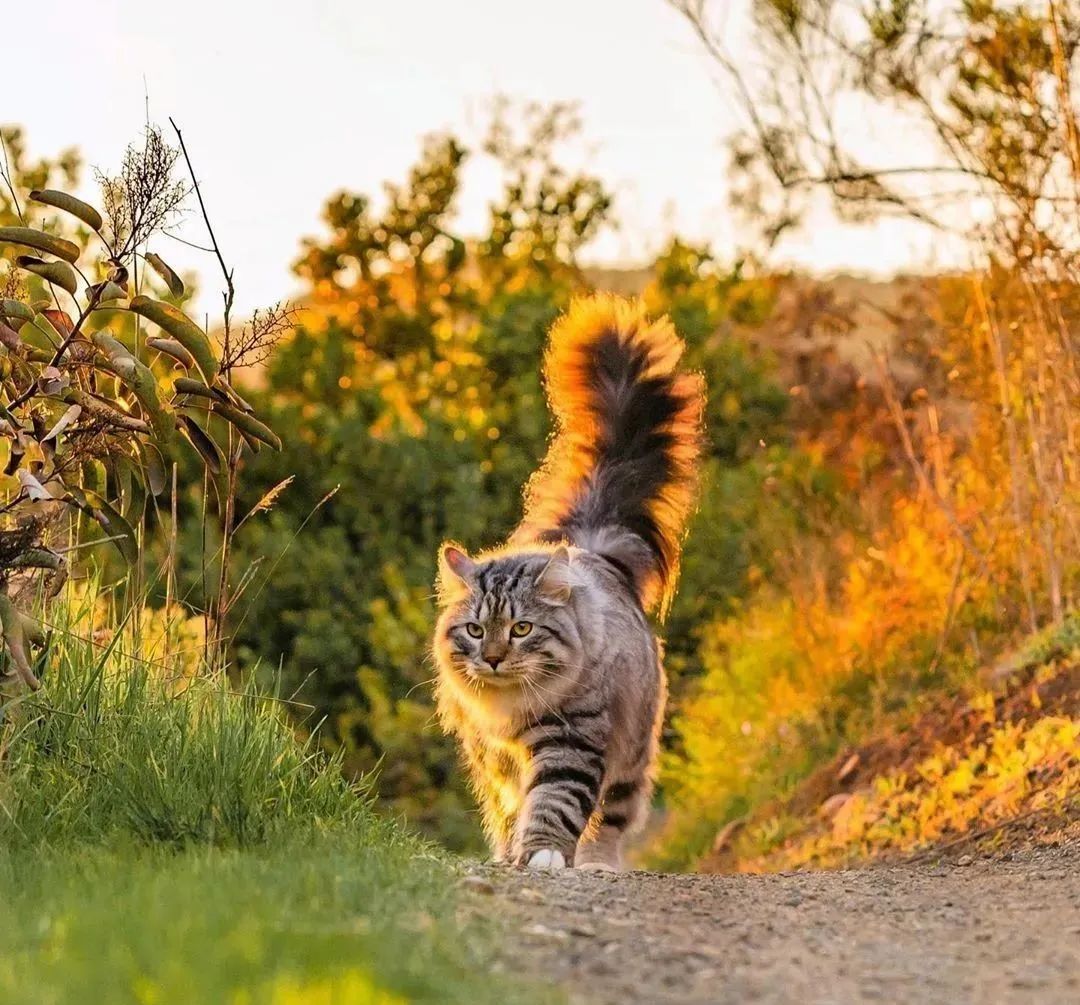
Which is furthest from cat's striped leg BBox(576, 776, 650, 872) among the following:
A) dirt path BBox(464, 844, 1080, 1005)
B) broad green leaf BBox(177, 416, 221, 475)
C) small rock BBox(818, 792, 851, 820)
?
broad green leaf BBox(177, 416, 221, 475)

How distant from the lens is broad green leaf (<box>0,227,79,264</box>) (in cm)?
581

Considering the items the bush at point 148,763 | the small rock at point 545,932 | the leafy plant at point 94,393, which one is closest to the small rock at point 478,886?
the small rock at point 545,932

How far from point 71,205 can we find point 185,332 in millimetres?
553

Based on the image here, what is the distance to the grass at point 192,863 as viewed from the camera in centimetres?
382

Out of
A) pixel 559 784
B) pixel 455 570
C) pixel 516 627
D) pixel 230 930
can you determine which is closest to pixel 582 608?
pixel 516 627

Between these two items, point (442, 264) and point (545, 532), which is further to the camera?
point (442, 264)

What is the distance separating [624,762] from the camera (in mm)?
8070

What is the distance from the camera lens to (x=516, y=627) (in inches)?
300

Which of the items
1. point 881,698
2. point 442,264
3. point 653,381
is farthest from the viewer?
point 442,264

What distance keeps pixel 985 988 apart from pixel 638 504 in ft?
15.9

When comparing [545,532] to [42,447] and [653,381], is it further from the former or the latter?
[42,447]

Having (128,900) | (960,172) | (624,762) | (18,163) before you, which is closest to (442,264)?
(18,163)

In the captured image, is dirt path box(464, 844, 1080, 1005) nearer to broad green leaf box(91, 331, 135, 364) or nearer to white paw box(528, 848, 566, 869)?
white paw box(528, 848, 566, 869)

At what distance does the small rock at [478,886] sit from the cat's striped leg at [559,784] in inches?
60.6
